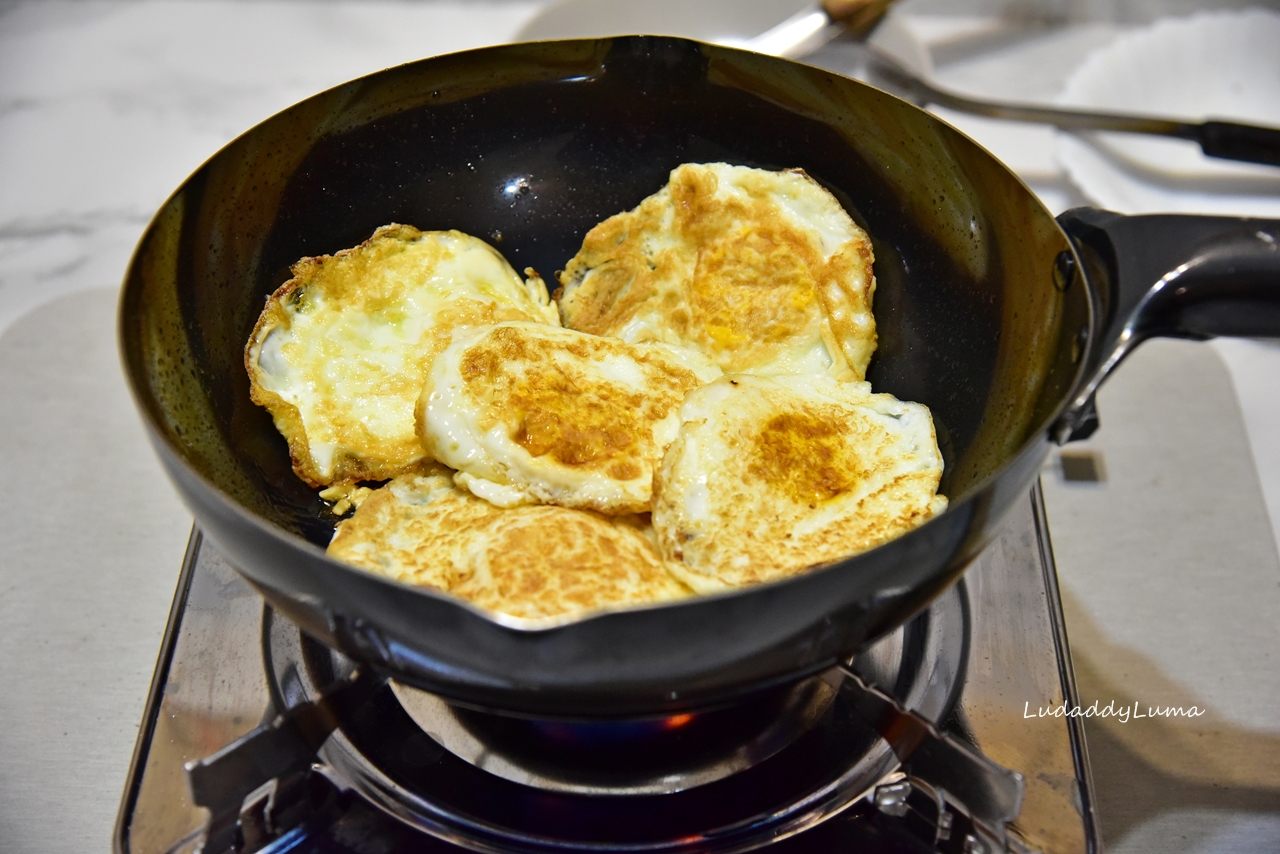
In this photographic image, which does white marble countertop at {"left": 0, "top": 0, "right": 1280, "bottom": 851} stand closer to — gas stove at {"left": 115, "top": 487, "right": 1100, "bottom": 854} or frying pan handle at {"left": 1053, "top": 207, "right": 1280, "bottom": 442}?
gas stove at {"left": 115, "top": 487, "right": 1100, "bottom": 854}

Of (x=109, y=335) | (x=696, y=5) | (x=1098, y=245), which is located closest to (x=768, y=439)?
(x=1098, y=245)

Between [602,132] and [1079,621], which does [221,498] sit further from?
[1079,621]

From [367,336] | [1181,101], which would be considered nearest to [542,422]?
[367,336]

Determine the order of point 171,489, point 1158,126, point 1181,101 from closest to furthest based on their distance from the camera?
point 171,489, point 1158,126, point 1181,101

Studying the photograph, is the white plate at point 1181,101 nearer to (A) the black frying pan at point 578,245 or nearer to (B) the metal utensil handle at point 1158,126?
(B) the metal utensil handle at point 1158,126

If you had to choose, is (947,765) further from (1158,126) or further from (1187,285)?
(1158,126)
